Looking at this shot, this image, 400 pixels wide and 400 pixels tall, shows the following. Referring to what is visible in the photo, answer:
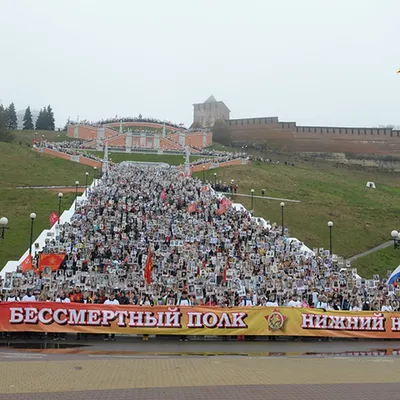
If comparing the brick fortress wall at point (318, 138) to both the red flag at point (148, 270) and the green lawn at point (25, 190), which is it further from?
the red flag at point (148, 270)

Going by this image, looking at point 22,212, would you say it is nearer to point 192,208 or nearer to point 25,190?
point 25,190

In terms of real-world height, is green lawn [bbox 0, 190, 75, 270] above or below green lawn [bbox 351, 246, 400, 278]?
above

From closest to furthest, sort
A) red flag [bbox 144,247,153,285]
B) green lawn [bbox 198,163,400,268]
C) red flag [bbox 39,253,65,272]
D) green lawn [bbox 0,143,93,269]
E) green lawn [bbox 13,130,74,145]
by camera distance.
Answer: red flag [bbox 144,247,153,285] → red flag [bbox 39,253,65,272] → green lawn [bbox 0,143,93,269] → green lawn [bbox 198,163,400,268] → green lawn [bbox 13,130,74,145]

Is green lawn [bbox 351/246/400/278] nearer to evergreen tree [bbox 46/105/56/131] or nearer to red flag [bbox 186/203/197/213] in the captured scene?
red flag [bbox 186/203/197/213]

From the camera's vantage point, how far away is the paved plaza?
320 inches

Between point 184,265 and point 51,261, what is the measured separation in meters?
4.93

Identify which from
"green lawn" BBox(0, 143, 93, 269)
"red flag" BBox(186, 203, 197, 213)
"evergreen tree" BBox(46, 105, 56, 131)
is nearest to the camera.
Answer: "green lawn" BBox(0, 143, 93, 269)

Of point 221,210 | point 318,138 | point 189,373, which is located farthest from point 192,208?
point 318,138

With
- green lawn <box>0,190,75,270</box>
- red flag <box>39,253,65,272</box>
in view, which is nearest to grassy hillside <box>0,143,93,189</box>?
green lawn <box>0,190,75,270</box>

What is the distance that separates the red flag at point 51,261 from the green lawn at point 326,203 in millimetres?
18585

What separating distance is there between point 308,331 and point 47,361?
7463mm

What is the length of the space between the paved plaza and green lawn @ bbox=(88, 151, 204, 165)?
4728cm

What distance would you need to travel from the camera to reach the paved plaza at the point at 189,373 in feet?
26.6

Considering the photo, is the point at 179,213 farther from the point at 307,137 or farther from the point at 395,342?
the point at 307,137
